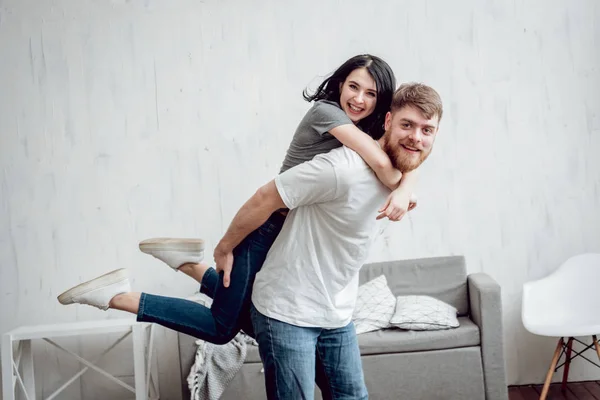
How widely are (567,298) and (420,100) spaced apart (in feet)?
7.94

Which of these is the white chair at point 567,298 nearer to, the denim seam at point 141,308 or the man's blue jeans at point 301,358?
the man's blue jeans at point 301,358

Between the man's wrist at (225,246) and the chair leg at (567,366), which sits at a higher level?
the man's wrist at (225,246)

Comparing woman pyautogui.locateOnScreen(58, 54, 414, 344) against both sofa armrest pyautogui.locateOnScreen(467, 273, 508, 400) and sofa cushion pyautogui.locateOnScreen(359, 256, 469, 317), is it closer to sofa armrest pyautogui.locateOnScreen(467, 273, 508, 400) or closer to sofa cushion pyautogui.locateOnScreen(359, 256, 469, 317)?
sofa armrest pyautogui.locateOnScreen(467, 273, 508, 400)

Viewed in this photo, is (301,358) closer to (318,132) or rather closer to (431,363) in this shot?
(318,132)

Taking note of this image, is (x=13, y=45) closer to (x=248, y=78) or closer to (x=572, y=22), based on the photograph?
(x=248, y=78)

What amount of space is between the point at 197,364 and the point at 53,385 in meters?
1.25

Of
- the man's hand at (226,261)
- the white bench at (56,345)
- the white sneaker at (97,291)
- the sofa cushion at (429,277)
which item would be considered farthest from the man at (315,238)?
the sofa cushion at (429,277)

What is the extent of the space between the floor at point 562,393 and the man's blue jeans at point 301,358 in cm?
214

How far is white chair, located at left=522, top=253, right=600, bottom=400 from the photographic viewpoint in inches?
140

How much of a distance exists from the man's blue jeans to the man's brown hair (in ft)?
2.06

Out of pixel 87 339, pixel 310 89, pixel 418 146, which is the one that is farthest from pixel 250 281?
pixel 87 339

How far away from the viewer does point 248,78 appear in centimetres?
396

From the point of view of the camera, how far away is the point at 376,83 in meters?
2.01

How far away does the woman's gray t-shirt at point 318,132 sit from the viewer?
6.23ft
